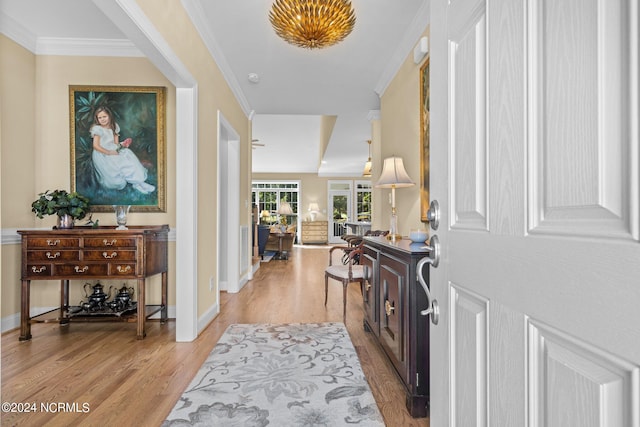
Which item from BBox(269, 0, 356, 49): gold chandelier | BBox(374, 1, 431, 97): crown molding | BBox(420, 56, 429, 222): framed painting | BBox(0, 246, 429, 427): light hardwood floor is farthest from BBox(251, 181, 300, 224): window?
BBox(269, 0, 356, 49): gold chandelier

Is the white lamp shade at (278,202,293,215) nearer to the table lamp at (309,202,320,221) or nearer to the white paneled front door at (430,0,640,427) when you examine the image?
the table lamp at (309,202,320,221)

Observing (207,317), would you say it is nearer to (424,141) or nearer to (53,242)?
(53,242)

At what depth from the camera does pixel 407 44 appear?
319 centimetres

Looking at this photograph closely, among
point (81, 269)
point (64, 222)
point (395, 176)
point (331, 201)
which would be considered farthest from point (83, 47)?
point (331, 201)

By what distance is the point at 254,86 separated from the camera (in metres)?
4.37

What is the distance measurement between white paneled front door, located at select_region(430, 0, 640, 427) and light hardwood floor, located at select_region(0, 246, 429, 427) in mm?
1174

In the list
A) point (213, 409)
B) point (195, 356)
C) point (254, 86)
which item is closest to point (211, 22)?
point (254, 86)

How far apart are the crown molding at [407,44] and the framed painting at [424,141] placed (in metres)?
0.33

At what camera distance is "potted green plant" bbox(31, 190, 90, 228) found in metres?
2.93

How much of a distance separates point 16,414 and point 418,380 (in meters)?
1.95

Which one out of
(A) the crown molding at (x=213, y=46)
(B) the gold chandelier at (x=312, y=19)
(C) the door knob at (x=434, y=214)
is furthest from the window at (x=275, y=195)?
(C) the door knob at (x=434, y=214)

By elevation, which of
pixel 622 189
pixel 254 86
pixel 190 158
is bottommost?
pixel 622 189

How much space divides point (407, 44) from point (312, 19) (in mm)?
1163

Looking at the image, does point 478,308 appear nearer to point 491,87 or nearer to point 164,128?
point 491,87
